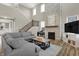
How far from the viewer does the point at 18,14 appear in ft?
8.95

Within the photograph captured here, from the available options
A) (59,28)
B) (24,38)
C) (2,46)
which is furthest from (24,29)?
(59,28)

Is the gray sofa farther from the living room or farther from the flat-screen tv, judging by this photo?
the flat-screen tv

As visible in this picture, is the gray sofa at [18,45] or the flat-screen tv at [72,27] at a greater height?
the flat-screen tv at [72,27]

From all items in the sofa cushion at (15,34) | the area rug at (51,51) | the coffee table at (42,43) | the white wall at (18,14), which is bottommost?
the area rug at (51,51)

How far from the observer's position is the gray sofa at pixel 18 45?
258 cm

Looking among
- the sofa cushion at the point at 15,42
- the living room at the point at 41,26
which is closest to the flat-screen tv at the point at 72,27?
the living room at the point at 41,26

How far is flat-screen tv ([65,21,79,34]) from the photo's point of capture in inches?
103

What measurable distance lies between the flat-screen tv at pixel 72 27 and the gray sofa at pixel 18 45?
0.86 meters

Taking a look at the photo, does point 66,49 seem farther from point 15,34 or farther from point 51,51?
point 15,34

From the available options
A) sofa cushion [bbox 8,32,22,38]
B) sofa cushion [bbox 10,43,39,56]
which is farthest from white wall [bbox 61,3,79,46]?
sofa cushion [bbox 8,32,22,38]

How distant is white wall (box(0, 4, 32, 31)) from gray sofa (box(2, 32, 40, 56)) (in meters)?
0.23

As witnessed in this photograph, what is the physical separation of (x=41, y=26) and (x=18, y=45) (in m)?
0.72

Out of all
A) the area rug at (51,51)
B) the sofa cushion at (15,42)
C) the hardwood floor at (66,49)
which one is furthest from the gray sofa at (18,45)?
the hardwood floor at (66,49)

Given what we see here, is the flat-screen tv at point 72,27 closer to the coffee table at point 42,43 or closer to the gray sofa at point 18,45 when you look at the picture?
the coffee table at point 42,43
